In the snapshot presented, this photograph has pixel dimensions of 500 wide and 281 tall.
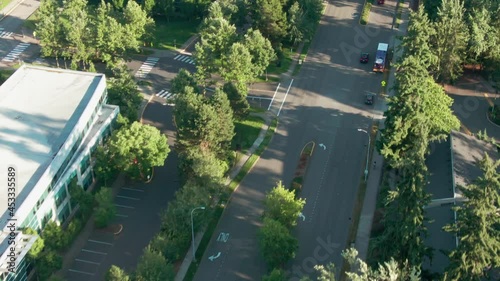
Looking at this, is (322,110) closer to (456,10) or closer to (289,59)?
(289,59)

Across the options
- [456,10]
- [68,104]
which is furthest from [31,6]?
[456,10]

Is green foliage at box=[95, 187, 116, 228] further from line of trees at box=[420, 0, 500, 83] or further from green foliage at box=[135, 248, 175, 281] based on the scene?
line of trees at box=[420, 0, 500, 83]

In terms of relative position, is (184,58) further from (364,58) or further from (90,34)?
(364,58)

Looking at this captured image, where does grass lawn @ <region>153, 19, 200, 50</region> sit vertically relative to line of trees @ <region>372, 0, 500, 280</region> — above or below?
below

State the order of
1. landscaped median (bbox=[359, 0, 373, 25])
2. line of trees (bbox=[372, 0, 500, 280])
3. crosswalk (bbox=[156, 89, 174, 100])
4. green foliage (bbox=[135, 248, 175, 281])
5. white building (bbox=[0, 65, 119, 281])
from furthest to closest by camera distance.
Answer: landscaped median (bbox=[359, 0, 373, 25])
crosswalk (bbox=[156, 89, 174, 100])
white building (bbox=[0, 65, 119, 281])
green foliage (bbox=[135, 248, 175, 281])
line of trees (bbox=[372, 0, 500, 280])

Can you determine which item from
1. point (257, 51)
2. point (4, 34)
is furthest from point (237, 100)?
point (4, 34)

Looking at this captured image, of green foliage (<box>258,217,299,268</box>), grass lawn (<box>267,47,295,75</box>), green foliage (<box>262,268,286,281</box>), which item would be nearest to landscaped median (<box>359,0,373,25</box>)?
grass lawn (<box>267,47,295,75</box>)

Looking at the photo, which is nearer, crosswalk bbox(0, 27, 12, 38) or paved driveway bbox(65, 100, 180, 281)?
paved driveway bbox(65, 100, 180, 281)

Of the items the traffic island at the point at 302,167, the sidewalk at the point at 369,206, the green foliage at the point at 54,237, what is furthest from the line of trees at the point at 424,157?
the green foliage at the point at 54,237

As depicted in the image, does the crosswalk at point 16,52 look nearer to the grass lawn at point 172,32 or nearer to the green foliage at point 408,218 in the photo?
the grass lawn at point 172,32
